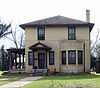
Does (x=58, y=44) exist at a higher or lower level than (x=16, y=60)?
higher

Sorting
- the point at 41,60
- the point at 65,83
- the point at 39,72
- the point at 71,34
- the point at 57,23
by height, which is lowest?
the point at 65,83

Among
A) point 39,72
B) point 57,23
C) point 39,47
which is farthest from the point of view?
point 57,23

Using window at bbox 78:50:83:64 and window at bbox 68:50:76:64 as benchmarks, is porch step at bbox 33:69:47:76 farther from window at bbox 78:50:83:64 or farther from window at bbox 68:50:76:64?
window at bbox 78:50:83:64

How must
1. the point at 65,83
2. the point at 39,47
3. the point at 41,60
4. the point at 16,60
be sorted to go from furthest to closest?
the point at 16,60, the point at 41,60, the point at 39,47, the point at 65,83

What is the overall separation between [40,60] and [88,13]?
30.1 ft

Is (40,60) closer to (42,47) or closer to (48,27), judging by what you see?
(42,47)

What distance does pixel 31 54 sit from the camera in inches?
1277

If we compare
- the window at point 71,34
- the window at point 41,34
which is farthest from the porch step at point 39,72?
the window at point 71,34

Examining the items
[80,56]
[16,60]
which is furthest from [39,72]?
[16,60]

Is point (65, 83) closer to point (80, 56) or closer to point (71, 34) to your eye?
point (80, 56)


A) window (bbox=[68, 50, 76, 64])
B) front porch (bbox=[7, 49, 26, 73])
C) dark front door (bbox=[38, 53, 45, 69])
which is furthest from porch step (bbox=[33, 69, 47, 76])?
window (bbox=[68, 50, 76, 64])

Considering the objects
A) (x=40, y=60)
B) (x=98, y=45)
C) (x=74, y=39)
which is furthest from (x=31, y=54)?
(x=98, y=45)

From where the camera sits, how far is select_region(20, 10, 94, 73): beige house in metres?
31.3

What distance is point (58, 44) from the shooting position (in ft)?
105
